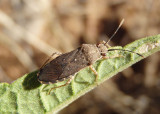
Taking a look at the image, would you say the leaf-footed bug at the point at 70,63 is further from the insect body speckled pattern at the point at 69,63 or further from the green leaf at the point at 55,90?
the green leaf at the point at 55,90

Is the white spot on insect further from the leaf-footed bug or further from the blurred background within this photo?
the blurred background

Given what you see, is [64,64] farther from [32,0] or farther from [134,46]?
[32,0]

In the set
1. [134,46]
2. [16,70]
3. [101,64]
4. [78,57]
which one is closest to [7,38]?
[16,70]

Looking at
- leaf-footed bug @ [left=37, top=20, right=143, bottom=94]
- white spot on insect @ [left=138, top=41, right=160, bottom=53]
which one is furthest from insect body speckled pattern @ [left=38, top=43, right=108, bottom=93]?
white spot on insect @ [left=138, top=41, right=160, bottom=53]

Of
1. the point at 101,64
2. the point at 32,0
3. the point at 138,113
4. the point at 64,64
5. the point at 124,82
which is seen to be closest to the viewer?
the point at 101,64

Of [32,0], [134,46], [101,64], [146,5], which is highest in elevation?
[32,0]

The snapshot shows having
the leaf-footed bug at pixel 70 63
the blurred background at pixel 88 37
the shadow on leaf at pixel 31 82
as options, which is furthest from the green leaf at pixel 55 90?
the blurred background at pixel 88 37

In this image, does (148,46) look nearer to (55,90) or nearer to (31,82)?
(55,90)
